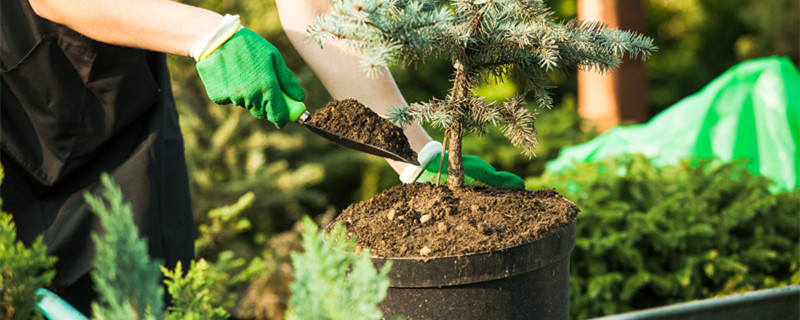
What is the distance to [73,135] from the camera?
1732mm

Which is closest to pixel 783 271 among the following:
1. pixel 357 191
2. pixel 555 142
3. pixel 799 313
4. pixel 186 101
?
pixel 799 313

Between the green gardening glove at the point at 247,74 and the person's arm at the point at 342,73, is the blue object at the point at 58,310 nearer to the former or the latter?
the green gardening glove at the point at 247,74

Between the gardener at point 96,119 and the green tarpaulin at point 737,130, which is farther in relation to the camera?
the green tarpaulin at point 737,130

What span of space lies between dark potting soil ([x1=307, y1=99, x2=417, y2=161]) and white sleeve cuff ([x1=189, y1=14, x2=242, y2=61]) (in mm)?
266

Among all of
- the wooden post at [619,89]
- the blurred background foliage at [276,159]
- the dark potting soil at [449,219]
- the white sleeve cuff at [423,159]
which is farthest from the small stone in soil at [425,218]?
the wooden post at [619,89]

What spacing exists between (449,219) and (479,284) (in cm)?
14

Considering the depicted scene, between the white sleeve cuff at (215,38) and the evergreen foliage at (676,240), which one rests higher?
the white sleeve cuff at (215,38)

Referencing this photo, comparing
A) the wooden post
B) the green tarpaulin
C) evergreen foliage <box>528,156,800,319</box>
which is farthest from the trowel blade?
the wooden post

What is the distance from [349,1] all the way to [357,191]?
383 centimetres

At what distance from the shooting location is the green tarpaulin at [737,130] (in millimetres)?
3018

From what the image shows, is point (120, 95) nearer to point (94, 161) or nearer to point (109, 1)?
point (94, 161)

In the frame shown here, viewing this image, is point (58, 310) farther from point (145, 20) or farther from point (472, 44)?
point (472, 44)

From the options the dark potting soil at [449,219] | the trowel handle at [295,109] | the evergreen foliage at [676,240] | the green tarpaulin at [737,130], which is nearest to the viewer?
the dark potting soil at [449,219]

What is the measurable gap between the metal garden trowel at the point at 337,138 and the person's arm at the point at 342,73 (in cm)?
16
